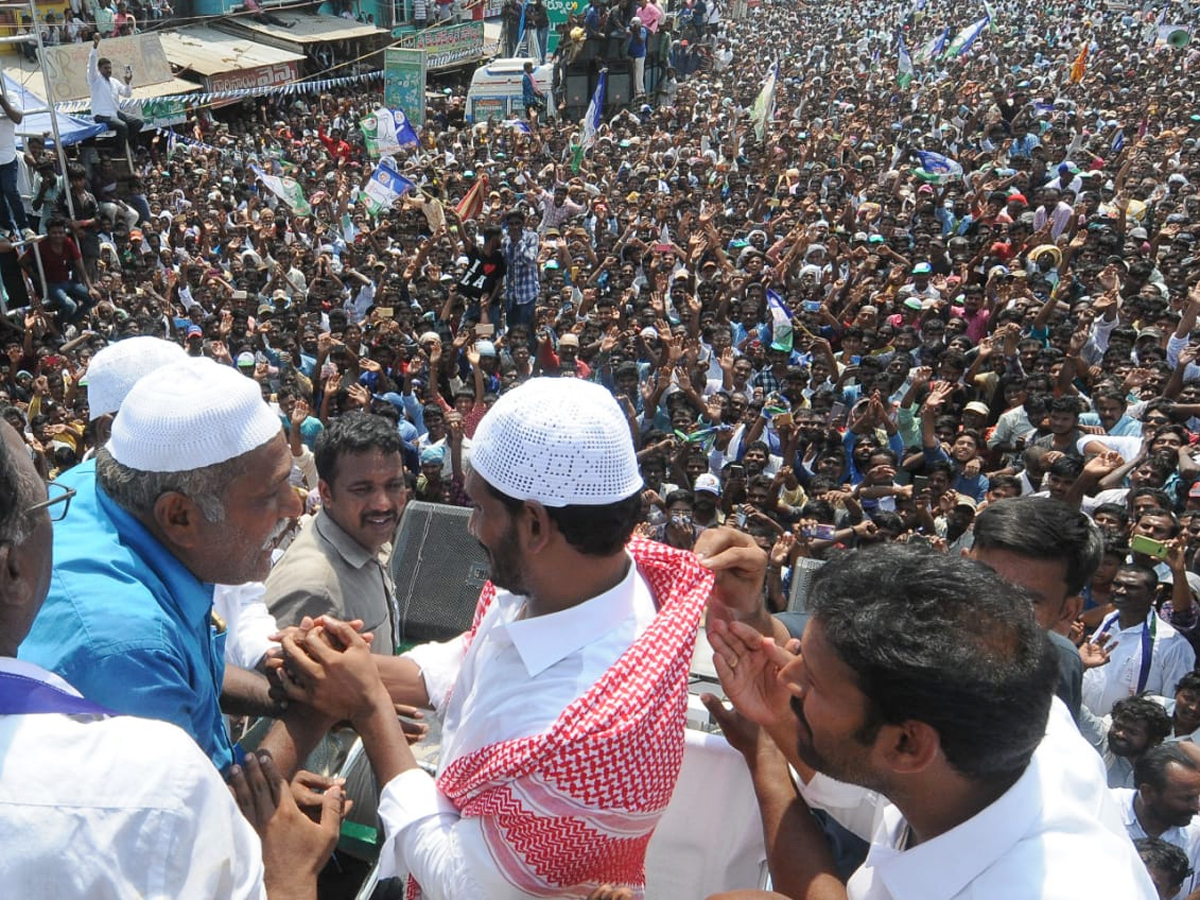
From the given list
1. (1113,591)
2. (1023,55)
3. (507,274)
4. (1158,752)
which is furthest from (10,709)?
(1023,55)

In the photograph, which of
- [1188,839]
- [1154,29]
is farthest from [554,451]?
[1154,29]

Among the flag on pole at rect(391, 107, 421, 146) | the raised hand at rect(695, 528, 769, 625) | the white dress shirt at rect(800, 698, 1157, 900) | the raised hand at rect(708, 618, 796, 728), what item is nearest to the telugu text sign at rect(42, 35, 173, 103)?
the flag on pole at rect(391, 107, 421, 146)

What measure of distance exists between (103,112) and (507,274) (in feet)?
23.1

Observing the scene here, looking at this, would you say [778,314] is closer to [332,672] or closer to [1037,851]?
[332,672]

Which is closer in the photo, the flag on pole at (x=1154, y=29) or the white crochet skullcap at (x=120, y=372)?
the white crochet skullcap at (x=120, y=372)

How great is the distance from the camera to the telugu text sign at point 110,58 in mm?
13273

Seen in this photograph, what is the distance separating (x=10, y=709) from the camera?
109cm

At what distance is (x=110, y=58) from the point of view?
1542 cm

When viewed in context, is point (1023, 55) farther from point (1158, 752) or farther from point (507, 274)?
point (1158, 752)

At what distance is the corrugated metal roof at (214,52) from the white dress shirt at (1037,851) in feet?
72.9

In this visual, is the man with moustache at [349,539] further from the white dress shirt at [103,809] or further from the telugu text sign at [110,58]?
the telugu text sign at [110,58]

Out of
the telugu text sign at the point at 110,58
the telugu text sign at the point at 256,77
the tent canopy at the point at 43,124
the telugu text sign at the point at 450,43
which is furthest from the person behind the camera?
the telugu text sign at the point at 450,43

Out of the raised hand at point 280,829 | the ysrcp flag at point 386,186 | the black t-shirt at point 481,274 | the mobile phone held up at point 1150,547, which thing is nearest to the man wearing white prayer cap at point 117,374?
the raised hand at point 280,829

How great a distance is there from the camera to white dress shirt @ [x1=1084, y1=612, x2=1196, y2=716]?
437 centimetres
